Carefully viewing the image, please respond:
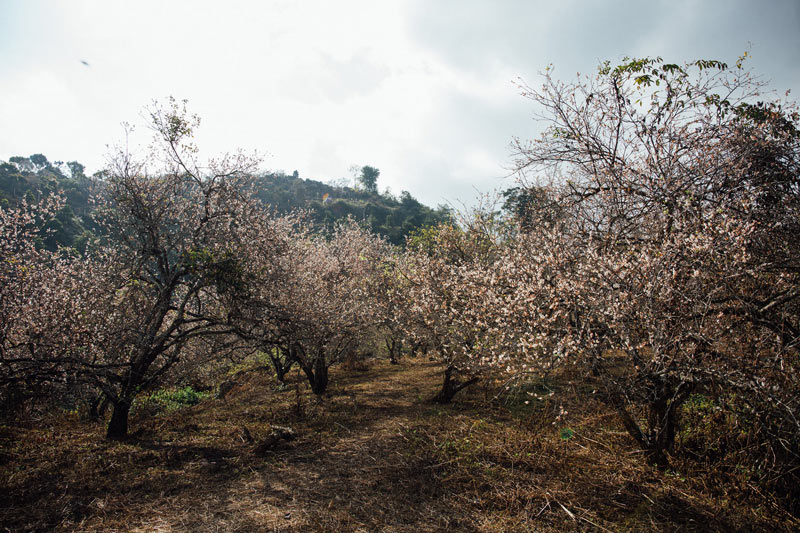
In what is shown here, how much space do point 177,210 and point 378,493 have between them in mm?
7227

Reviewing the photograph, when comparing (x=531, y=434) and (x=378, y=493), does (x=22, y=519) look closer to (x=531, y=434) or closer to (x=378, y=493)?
(x=378, y=493)

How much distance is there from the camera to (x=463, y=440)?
7492 mm

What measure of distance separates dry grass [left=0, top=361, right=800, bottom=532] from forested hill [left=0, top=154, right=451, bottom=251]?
84.5ft

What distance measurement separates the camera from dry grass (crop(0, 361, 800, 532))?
4648mm

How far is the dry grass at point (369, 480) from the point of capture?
4648mm

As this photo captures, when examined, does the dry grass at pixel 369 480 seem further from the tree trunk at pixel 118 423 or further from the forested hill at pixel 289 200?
the forested hill at pixel 289 200

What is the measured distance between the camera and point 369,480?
19.9 ft

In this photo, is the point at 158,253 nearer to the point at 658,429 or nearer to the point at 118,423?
the point at 118,423

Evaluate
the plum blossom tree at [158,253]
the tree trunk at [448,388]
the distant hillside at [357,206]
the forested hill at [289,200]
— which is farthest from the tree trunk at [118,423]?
the distant hillside at [357,206]

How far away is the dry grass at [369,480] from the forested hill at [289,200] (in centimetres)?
2576

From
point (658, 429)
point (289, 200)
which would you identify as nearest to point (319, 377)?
point (658, 429)

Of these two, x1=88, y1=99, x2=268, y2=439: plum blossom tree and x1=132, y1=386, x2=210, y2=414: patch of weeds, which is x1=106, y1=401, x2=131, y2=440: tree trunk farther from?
x1=132, y1=386, x2=210, y2=414: patch of weeds

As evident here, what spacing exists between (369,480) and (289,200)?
90.1m

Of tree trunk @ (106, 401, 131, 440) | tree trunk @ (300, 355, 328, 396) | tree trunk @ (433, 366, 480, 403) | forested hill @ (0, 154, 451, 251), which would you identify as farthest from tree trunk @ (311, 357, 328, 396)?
forested hill @ (0, 154, 451, 251)
